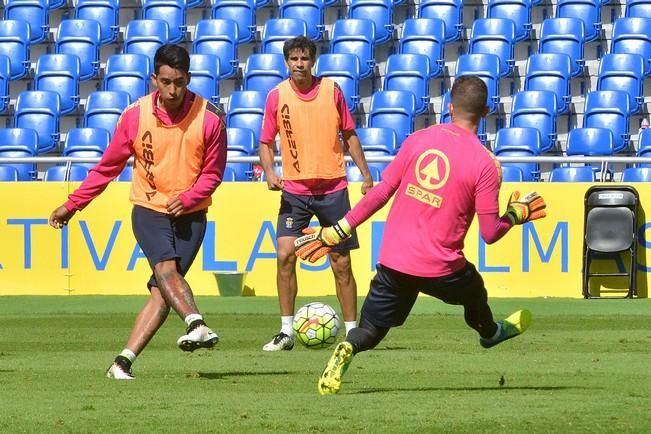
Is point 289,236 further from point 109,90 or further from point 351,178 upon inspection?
point 109,90

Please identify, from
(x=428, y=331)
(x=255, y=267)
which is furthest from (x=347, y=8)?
(x=428, y=331)

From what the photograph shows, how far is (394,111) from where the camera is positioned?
71.5 ft

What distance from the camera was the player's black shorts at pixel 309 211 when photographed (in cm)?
1134

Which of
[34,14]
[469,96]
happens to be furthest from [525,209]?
[34,14]

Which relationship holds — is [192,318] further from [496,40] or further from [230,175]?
[496,40]

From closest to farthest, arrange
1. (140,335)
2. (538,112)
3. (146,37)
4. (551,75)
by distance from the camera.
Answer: (140,335)
(538,112)
(551,75)
(146,37)

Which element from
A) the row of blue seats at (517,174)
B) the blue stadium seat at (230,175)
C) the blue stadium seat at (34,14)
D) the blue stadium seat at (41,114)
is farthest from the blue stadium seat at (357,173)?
the blue stadium seat at (34,14)

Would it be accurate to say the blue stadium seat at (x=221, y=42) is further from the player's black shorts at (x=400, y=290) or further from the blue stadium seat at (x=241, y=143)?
the player's black shorts at (x=400, y=290)

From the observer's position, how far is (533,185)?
1694cm

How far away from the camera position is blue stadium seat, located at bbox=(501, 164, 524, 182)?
59.3 feet

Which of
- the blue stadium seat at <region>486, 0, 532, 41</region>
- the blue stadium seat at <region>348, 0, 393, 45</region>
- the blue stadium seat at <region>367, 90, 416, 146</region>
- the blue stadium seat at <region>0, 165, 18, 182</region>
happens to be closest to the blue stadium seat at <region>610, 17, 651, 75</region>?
the blue stadium seat at <region>486, 0, 532, 41</region>

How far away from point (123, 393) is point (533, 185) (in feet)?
31.5

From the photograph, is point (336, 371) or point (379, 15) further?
point (379, 15)

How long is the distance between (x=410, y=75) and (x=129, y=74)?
445 centimetres
